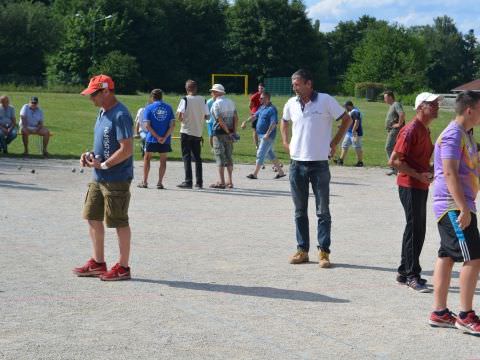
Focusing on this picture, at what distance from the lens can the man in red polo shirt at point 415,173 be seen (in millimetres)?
8055

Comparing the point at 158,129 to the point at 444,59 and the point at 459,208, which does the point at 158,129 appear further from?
the point at 444,59

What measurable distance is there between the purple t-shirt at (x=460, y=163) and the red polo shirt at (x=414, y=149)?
140cm

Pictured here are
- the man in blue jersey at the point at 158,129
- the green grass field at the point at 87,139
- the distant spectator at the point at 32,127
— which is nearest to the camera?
the man in blue jersey at the point at 158,129

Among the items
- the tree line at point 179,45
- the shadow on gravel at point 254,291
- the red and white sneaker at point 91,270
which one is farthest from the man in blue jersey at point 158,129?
the tree line at point 179,45

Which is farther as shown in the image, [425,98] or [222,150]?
[222,150]

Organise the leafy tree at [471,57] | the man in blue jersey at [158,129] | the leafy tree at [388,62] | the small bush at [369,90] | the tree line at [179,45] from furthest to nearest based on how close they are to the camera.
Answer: the leafy tree at [471,57] → the leafy tree at [388,62] → the tree line at [179,45] → the small bush at [369,90] → the man in blue jersey at [158,129]

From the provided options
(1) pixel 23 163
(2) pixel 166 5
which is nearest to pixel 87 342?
(1) pixel 23 163

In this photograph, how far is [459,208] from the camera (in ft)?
21.3

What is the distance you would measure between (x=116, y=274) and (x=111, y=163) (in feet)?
3.31

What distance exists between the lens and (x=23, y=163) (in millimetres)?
19422

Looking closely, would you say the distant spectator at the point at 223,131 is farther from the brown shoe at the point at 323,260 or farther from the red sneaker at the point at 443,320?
the red sneaker at the point at 443,320

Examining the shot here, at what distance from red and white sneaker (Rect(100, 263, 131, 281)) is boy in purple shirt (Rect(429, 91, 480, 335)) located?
2.86m

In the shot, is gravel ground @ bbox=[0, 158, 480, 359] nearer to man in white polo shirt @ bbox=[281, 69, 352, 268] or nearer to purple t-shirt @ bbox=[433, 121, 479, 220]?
man in white polo shirt @ bbox=[281, 69, 352, 268]

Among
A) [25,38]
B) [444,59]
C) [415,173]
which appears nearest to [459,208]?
[415,173]
